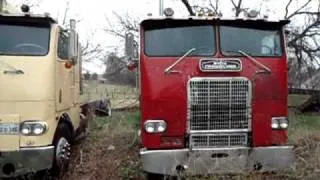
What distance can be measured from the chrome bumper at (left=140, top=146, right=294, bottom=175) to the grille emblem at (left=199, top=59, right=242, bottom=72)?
1.26 meters

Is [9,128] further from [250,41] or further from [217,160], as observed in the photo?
[250,41]

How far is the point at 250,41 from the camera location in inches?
373

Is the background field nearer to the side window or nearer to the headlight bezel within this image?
the headlight bezel

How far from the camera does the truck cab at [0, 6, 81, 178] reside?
8.84m

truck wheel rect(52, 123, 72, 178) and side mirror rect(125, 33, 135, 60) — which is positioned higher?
side mirror rect(125, 33, 135, 60)

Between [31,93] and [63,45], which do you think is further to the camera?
[63,45]

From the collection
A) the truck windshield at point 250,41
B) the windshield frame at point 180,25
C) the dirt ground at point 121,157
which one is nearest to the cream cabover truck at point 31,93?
the dirt ground at point 121,157

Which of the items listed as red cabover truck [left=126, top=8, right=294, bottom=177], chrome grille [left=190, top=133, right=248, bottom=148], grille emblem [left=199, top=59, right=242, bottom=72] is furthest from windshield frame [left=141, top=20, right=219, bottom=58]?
chrome grille [left=190, top=133, right=248, bottom=148]

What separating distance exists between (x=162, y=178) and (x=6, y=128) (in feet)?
8.56

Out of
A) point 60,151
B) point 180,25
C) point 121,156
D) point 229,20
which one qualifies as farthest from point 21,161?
point 229,20

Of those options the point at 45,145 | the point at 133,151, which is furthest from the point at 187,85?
the point at 133,151

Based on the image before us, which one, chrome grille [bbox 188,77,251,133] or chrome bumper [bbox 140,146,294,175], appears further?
chrome grille [bbox 188,77,251,133]

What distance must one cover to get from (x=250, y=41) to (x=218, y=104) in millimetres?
1265

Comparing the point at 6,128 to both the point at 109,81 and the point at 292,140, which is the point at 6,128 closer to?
the point at 292,140
